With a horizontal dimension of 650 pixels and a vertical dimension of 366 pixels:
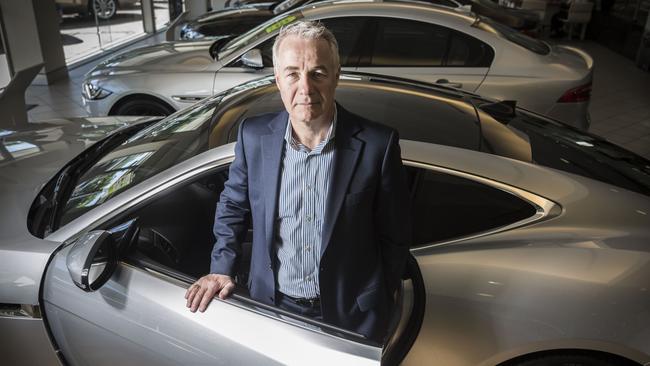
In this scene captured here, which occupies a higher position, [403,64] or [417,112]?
[417,112]

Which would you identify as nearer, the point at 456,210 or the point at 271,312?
the point at 271,312

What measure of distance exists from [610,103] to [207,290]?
685 cm

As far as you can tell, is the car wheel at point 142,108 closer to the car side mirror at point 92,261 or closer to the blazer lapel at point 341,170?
the car side mirror at point 92,261

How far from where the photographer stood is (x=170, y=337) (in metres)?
1.50

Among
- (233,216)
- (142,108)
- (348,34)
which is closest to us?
(233,216)

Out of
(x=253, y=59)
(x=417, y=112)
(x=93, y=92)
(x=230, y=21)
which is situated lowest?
(x=93, y=92)

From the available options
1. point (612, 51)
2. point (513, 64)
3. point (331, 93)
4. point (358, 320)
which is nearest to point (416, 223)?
point (358, 320)

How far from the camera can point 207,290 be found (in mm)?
1483

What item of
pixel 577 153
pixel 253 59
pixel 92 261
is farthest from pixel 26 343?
pixel 253 59

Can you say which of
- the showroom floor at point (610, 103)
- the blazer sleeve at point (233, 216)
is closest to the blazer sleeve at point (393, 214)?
the blazer sleeve at point (233, 216)

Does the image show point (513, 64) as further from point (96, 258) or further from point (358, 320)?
point (96, 258)

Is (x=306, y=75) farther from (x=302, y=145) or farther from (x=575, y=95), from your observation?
(x=575, y=95)

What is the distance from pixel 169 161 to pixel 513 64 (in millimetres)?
2952

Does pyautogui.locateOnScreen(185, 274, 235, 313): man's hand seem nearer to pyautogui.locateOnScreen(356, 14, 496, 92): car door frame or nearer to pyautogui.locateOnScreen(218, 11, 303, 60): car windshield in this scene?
pyautogui.locateOnScreen(356, 14, 496, 92): car door frame
